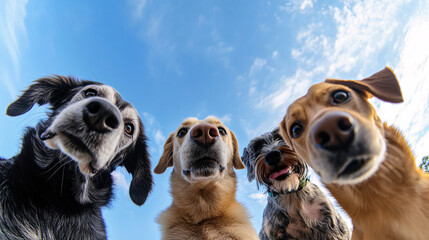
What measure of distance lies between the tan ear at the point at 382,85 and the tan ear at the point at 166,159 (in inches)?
147

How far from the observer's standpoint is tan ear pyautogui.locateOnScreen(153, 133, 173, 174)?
5.04m

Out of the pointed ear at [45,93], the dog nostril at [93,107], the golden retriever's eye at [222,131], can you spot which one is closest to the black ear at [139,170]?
the pointed ear at [45,93]

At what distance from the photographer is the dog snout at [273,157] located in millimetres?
4801

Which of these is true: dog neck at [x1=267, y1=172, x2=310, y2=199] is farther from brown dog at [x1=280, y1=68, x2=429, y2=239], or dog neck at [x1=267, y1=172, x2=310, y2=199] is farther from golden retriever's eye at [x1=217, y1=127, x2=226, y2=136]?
brown dog at [x1=280, y1=68, x2=429, y2=239]

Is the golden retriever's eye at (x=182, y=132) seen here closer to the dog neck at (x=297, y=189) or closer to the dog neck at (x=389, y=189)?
the dog neck at (x=297, y=189)

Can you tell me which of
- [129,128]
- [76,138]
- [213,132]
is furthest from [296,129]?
[76,138]

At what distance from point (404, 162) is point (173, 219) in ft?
11.2

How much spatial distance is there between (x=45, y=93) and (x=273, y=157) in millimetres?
4403

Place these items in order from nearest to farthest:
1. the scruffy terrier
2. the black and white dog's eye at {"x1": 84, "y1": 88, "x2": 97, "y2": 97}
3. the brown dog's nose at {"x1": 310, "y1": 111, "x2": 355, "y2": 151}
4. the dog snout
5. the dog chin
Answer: the brown dog's nose at {"x1": 310, "y1": 111, "x2": 355, "y2": 151}
the black and white dog's eye at {"x1": 84, "y1": 88, "x2": 97, "y2": 97}
the scruffy terrier
the dog chin
the dog snout

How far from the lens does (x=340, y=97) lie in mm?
2883

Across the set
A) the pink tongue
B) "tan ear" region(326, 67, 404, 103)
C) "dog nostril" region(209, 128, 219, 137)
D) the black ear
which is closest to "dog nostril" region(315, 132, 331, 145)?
"tan ear" region(326, 67, 404, 103)

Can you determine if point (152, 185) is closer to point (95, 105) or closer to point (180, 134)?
point (180, 134)

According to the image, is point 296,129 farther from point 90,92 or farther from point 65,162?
point 65,162

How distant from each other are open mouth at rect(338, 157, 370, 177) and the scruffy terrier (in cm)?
255
